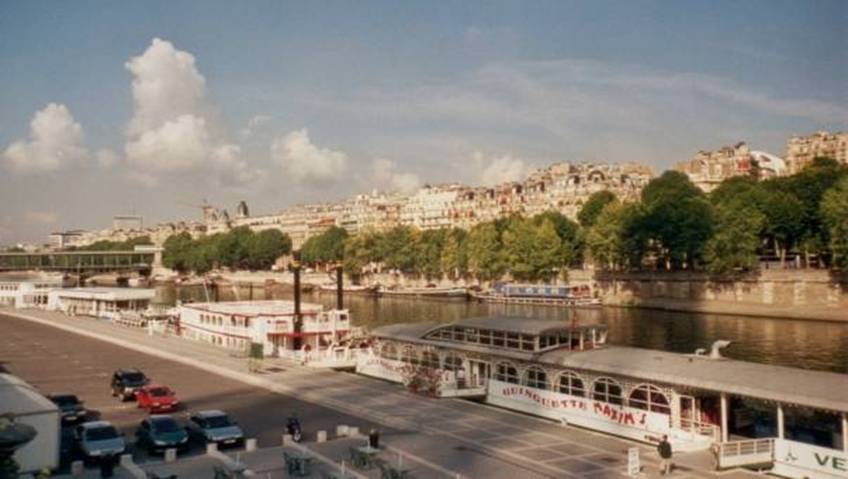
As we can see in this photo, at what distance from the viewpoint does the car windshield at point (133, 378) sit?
42625 millimetres

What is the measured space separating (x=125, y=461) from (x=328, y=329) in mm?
32519

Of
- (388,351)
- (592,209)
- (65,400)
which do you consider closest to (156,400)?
(65,400)

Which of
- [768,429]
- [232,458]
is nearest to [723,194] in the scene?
[768,429]

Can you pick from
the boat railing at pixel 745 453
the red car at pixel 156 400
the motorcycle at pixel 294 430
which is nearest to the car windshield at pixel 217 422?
the motorcycle at pixel 294 430

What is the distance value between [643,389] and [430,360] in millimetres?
16113

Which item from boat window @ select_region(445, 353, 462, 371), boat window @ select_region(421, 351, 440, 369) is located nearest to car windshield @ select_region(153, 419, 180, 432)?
boat window @ select_region(445, 353, 462, 371)

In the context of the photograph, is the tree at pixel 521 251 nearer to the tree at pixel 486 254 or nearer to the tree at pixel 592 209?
the tree at pixel 486 254

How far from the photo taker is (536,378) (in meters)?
38.7

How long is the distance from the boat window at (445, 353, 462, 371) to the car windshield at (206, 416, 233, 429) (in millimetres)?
14690

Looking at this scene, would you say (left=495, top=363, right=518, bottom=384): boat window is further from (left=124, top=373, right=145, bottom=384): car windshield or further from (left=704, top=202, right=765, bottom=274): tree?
(left=704, top=202, right=765, bottom=274): tree

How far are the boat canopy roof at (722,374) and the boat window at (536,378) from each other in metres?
1.13

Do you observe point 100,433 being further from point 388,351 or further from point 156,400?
point 388,351

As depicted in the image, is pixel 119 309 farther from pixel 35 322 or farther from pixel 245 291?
pixel 245 291

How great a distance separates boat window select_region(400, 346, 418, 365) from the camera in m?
48.3
